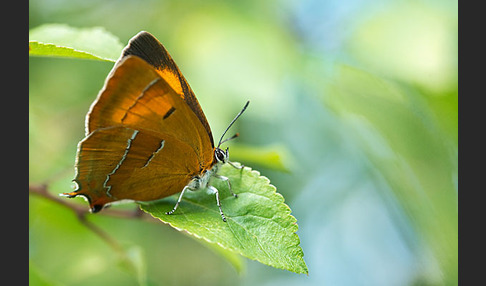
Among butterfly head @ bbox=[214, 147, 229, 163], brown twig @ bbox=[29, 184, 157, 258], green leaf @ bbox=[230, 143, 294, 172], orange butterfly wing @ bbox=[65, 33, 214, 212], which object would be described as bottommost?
brown twig @ bbox=[29, 184, 157, 258]

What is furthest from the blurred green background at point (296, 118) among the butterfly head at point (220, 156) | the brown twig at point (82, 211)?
the butterfly head at point (220, 156)

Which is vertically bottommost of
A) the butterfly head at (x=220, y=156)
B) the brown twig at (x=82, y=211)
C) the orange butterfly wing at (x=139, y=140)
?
the brown twig at (x=82, y=211)

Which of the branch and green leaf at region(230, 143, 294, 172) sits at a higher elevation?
green leaf at region(230, 143, 294, 172)

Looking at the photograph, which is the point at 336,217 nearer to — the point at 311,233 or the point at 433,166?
the point at 311,233

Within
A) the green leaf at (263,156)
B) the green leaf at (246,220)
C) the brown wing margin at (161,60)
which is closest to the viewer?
the green leaf at (246,220)

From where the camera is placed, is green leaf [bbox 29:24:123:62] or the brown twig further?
the brown twig

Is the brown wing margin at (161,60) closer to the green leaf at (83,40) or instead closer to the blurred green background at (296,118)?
the green leaf at (83,40)

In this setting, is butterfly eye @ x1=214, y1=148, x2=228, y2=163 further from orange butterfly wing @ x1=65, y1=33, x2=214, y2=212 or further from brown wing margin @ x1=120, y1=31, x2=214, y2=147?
brown wing margin @ x1=120, y1=31, x2=214, y2=147

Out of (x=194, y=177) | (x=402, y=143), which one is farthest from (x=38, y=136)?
(x=402, y=143)

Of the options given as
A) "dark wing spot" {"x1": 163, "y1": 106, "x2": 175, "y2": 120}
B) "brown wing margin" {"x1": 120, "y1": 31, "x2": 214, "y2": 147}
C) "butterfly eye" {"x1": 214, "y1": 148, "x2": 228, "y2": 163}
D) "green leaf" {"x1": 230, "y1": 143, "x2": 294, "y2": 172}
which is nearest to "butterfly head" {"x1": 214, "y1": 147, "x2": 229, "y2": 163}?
"butterfly eye" {"x1": 214, "y1": 148, "x2": 228, "y2": 163}
